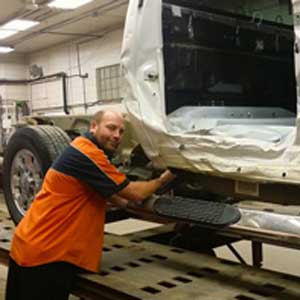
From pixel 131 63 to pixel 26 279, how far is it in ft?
4.94

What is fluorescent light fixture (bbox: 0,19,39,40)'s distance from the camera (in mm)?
12945

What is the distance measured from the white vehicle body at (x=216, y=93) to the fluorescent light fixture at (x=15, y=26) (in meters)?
9.39

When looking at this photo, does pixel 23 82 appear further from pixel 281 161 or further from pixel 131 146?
pixel 281 161

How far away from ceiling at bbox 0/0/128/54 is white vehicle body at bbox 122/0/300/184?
6.55m

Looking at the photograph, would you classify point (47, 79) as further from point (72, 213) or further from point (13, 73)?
point (72, 213)

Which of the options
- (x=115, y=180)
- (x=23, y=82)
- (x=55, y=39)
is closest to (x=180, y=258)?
(x=115, y=180)

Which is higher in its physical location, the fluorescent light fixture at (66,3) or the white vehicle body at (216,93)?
the fluorescent light fixture at (66,3)

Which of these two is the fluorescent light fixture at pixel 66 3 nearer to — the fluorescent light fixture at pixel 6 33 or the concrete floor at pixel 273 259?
the fluorescent light fixture at pixel 6 33

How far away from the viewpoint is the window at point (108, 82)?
549 inches

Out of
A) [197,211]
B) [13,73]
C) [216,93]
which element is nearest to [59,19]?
[13,73]

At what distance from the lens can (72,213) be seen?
306 centimetres

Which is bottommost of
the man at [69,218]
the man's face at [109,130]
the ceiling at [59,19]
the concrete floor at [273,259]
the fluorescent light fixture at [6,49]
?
the concrete floor at [273,259]

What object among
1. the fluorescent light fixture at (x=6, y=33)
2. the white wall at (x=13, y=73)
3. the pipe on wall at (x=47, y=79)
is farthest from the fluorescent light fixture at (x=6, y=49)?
the fluorescent light fixture at (x=6, y=33)

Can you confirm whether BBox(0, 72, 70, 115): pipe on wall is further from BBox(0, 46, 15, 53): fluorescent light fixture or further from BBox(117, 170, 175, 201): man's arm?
BBox(117, 170, 175, 201): man's arm
